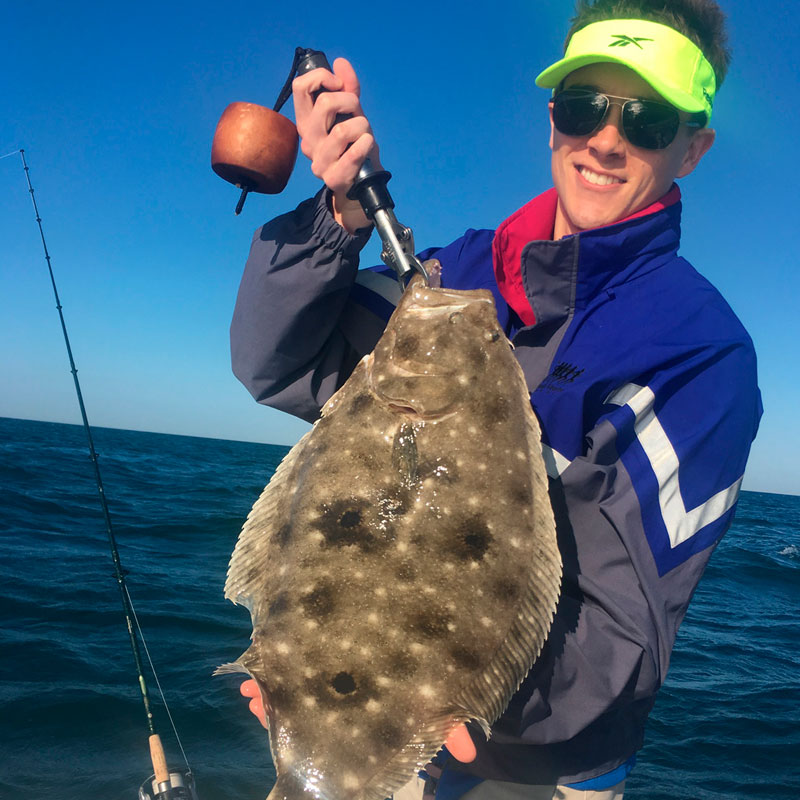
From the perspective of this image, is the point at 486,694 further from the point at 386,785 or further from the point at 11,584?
the point at 11,584

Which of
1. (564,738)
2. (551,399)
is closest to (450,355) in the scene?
(551,399)

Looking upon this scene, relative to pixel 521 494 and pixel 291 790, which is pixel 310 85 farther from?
pixel 291 790

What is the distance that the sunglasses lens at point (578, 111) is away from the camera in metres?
2.43

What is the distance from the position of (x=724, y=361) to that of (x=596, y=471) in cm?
56

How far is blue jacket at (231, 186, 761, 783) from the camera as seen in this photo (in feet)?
5.83

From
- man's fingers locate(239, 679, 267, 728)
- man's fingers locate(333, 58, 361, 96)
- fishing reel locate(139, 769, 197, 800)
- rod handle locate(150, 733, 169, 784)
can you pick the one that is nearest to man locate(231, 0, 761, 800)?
man's fingers locate(333, 58, 361, 96)

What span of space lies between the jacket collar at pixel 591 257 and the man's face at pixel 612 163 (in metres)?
0.09

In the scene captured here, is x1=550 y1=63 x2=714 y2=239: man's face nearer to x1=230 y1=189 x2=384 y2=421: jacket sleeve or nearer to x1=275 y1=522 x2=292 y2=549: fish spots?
x1=230 y1=189 x2=384 y2=421: jacket sleeve

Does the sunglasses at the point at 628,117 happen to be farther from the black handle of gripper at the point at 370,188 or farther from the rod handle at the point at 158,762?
the rod handle at the point at 158,762

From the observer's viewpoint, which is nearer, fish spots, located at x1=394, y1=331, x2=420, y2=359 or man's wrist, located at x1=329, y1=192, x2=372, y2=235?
fish spots, located at x1=394, y1=331, x2=420, y2=359

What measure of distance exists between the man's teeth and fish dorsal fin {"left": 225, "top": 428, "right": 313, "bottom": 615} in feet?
5.00

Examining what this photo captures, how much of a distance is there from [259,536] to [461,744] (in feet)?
2.63

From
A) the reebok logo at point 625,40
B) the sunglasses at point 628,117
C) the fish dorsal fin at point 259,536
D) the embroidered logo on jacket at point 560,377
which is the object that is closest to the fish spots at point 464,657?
the fish dorsal fin at point 259,536

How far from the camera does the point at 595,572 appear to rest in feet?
6.04
